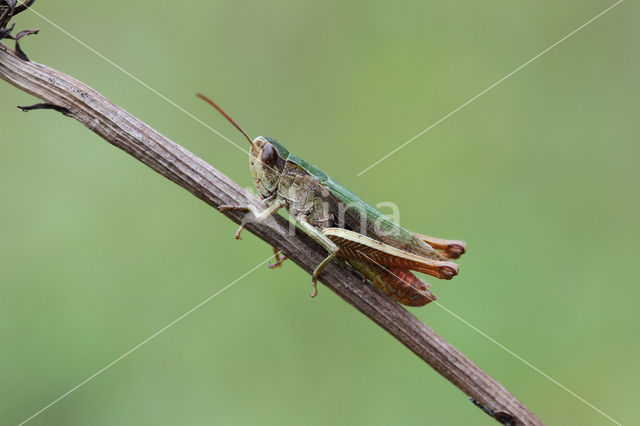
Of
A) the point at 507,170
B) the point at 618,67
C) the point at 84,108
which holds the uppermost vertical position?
the point at 618,67

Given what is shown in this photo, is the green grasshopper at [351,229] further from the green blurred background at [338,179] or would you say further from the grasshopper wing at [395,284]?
the green blurred background at [338,179]

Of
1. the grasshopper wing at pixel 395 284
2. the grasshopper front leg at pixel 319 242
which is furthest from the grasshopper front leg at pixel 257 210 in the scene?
the grasshopper wing at pixel 395 284

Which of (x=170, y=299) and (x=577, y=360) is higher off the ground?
(x=577, y=360)

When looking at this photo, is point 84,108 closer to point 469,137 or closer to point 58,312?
point 58,312

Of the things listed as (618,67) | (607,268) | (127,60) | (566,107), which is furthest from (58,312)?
(618,67)

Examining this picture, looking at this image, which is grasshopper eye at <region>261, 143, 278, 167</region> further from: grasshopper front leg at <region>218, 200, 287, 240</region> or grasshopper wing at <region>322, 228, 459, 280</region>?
grasshopper wing at <region>322, 228, 459, 280</region>
